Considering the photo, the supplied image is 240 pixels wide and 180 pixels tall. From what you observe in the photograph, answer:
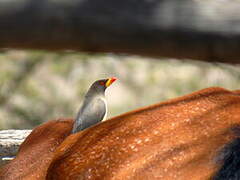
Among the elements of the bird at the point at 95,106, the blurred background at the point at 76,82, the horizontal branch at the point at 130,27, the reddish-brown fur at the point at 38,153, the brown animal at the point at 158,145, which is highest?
the horizontal branch at the point at 130,27

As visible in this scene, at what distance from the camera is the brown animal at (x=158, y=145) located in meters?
1.02

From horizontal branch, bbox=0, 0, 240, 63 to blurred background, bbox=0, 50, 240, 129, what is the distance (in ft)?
12.7

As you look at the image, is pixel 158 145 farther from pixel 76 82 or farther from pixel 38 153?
pixel 76 82

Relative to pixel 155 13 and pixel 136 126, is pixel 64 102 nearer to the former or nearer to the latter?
pixel 136 126

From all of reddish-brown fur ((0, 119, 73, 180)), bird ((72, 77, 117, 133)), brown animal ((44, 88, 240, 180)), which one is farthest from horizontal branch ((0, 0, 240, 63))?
bird ((72, 77, 117, 133))

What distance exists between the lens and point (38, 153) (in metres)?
1.33

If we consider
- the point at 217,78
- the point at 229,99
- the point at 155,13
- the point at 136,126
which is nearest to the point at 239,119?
the point at 229,99

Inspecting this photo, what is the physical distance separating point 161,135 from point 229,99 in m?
0.19

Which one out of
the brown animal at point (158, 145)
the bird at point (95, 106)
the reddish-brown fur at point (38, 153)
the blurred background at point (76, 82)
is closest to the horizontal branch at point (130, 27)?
the brown animal at point (158, 145)

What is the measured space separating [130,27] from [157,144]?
0.47m

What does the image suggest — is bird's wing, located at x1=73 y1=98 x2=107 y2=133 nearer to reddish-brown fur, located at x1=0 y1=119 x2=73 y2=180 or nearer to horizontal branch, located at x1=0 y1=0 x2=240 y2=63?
reddish-brown fur, located at x1=0 y1=119 x2=73 y2=180

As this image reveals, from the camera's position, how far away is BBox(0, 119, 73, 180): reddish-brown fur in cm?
125

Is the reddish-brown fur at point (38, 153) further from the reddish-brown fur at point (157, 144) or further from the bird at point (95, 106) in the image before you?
the bird at point (95, 106)

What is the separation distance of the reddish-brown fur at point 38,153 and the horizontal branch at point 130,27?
2.09 ft
